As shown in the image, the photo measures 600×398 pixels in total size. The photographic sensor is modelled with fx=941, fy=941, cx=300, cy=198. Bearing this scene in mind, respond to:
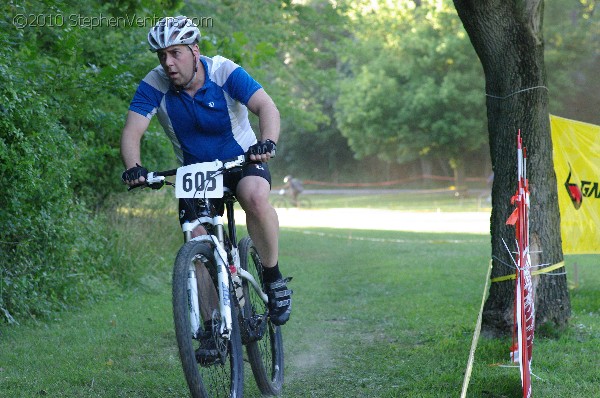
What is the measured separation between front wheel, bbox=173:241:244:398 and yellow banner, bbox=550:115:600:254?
5.57 metres

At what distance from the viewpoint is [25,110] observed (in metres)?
7.37

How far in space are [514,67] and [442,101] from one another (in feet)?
144

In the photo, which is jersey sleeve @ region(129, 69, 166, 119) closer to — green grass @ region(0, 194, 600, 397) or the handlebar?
the handlebar

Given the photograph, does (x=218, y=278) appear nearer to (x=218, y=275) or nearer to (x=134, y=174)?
(x=218, y=275)

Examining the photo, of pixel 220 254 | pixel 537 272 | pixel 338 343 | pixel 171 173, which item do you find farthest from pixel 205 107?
pixel 537 272

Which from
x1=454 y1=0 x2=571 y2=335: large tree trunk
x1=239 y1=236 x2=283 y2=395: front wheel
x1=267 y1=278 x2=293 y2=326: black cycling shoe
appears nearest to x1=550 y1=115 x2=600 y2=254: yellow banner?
x1=454 y1=0 x2=571 y2=335: large tree trunk

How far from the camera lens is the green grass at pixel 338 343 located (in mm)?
6152

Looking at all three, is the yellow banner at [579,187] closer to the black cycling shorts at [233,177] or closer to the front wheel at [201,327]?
the black cycling shorts at [233,177]

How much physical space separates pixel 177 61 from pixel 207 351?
1.63 meters

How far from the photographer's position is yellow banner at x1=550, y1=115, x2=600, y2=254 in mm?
9820

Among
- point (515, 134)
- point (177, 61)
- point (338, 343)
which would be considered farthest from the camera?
point (338, 343)

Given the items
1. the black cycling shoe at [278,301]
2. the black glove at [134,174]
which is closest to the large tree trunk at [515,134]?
the black cycling shoe at [278,301]

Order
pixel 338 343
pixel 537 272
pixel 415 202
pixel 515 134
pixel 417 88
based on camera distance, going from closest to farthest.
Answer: pixel 537 272
pixel 515 134
pixel 338 343
pixel 415 202
pixel 417 88

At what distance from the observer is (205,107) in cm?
543
